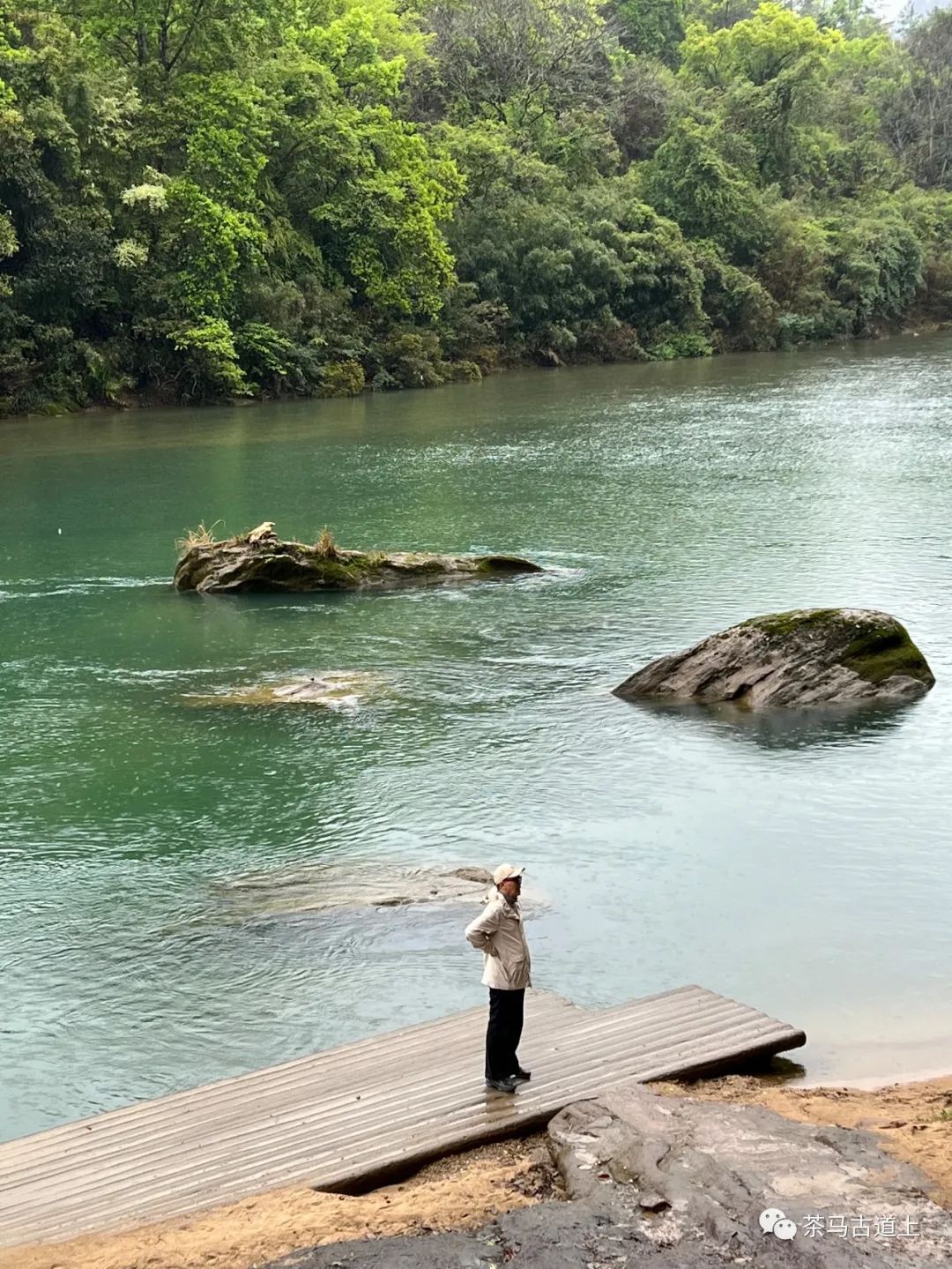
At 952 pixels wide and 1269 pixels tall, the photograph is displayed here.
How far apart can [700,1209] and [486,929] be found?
6.09ft

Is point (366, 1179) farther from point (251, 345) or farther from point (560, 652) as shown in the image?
point (251, 345)

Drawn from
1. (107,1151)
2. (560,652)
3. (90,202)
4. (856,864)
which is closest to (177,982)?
(107,1151)

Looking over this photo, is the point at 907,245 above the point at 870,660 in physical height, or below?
above

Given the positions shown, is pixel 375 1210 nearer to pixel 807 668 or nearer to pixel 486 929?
pixel 486 929

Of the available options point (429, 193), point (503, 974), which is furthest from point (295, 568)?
point (429, 193)

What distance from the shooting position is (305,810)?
12.9 m

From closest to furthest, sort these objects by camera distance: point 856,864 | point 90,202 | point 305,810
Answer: point 856,864 < point 305,810 < point 90,202

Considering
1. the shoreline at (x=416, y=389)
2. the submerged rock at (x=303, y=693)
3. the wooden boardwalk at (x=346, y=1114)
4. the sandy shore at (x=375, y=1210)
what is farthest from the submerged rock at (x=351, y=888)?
the shoreline at (x=416, y=389)

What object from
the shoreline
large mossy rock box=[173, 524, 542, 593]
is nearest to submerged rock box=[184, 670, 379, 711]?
large mossy rock box=[173, 524, 542, 593]

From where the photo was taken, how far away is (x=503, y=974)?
7.23 metres

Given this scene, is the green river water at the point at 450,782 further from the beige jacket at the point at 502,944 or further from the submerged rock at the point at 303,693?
the beige jacket at the point at 502,944

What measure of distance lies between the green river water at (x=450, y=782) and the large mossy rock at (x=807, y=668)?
1.86 ft

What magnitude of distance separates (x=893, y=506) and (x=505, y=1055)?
70.5ft

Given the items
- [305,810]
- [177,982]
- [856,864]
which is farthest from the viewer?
[305,810]
